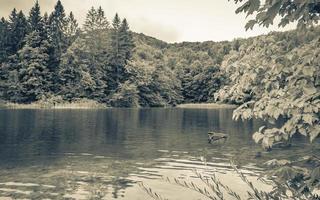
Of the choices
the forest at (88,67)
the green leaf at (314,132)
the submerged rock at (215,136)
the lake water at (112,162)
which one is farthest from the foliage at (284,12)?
the forest at (88,67)

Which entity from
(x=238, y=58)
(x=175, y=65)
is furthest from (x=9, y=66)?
(x=238, y=58)

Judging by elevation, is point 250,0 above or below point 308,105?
above

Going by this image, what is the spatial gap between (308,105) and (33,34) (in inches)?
3906

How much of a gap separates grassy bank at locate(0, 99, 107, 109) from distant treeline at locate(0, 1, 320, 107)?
1.88 m

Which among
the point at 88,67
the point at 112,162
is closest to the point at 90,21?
the point at 88,67

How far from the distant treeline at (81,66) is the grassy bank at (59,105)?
188 centimetres

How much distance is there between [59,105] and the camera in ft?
302

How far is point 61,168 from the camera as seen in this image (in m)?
20.2

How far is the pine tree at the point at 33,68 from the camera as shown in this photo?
91.4 m

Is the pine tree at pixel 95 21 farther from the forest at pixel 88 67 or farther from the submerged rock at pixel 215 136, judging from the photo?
the submerged rock at pixel 215 136

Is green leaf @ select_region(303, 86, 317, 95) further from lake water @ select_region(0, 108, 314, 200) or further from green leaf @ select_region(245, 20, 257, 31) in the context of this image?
lake water @ select_region(0, 108, 314, 200)

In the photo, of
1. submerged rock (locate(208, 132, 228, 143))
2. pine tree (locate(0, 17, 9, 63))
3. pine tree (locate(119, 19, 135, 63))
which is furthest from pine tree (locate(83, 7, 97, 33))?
submerged rock (locate(208, 132, 228, 143))

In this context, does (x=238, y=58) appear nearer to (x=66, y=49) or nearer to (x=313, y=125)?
(x=313, y=125)

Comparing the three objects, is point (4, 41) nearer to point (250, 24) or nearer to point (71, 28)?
point (71, 28)
